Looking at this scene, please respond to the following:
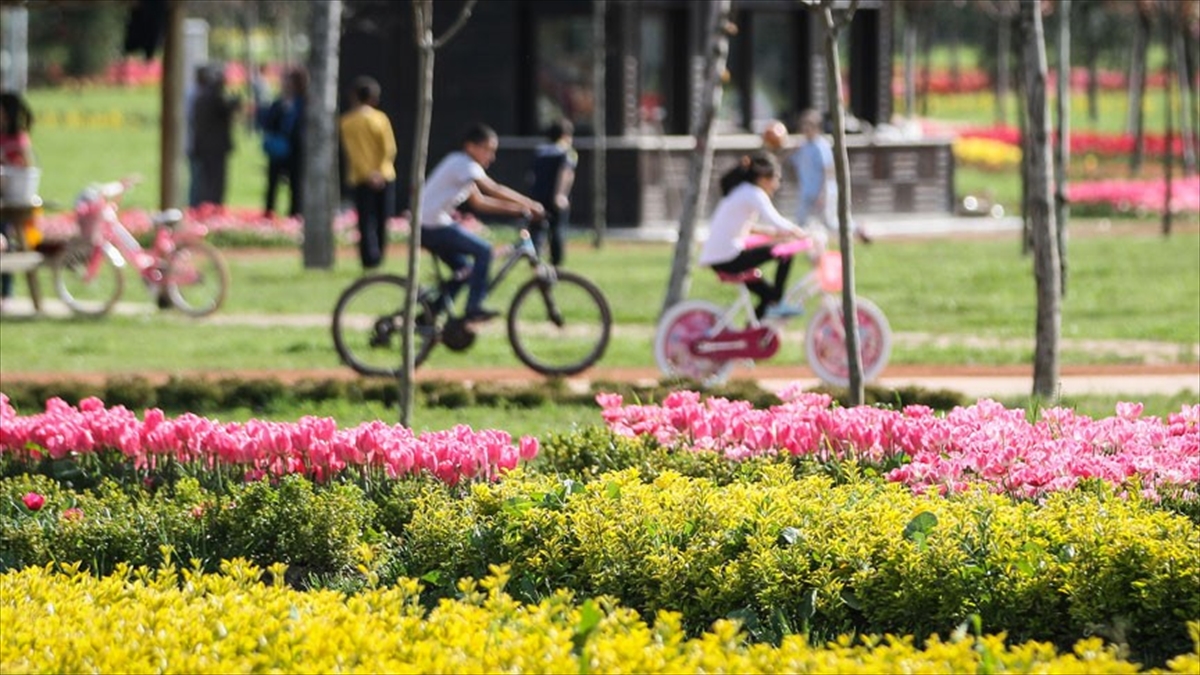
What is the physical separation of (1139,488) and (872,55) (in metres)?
24.4

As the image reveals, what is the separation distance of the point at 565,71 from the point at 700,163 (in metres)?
13.8

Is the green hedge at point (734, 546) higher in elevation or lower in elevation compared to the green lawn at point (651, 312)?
lower

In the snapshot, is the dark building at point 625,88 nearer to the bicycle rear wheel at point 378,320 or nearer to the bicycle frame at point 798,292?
the bicycle rear wheel at point 378,320

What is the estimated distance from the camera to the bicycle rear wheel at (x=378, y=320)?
47.5 feet

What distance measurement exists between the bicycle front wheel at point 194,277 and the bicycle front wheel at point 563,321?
170 inches

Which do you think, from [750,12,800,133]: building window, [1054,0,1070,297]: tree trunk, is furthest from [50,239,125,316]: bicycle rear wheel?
[750,12,800,133]: building window

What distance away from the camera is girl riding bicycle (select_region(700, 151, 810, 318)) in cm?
1356

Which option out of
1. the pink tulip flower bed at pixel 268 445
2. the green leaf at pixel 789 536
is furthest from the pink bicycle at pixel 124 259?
the green leaf at pixel 789 536

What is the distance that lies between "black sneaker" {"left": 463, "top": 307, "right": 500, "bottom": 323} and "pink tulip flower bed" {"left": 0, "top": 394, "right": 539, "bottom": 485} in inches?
198

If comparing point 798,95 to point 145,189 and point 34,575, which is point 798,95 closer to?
Result: point 145,189

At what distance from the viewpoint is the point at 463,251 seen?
14.5 meters

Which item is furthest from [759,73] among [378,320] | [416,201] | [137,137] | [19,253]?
[137,137]

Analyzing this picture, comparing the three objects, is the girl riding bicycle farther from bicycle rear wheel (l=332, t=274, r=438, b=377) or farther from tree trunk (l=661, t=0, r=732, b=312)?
bicycle rear wheel (l=332, t=274, r=438, b=377)

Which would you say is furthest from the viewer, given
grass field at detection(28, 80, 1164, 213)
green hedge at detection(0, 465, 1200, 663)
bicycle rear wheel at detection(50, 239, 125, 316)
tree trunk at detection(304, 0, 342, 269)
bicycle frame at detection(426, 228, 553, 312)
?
grass field at detection(28, 80, 1164, 213)
